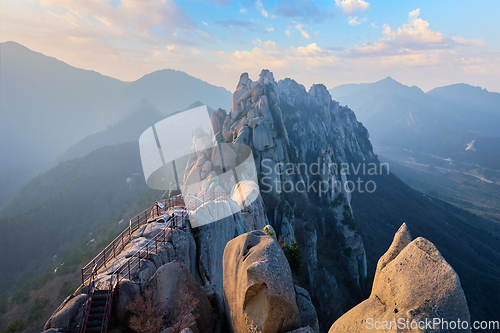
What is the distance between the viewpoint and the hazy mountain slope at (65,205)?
68062 millimetres

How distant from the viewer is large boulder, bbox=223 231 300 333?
9891 mm

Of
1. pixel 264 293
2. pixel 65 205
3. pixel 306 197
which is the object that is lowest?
pixel 65 205

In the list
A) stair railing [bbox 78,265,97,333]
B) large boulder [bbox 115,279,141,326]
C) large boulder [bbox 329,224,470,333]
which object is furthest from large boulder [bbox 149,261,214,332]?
large boulder [bbox 329,224,470,333]

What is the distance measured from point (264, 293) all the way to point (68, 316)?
31.3ft

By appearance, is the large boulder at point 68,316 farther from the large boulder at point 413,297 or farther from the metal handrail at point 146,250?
the large boulder at point 413,297

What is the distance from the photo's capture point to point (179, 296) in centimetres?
1256

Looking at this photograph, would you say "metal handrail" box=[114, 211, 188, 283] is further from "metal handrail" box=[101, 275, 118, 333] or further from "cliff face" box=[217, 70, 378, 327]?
"cliff face" box=[217, 70, 378, 327]

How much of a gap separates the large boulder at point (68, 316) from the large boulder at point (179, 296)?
11.0 feet

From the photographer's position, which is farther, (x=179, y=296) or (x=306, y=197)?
(x=306, y=197)

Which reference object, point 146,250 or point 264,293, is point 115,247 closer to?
point 146,250

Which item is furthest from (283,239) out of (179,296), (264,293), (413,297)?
(413,297)

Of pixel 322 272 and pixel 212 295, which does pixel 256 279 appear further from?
pixel 322 272

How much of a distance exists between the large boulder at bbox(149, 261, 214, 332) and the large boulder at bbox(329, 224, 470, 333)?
23.1 ft

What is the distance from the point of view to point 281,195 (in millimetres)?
52750
